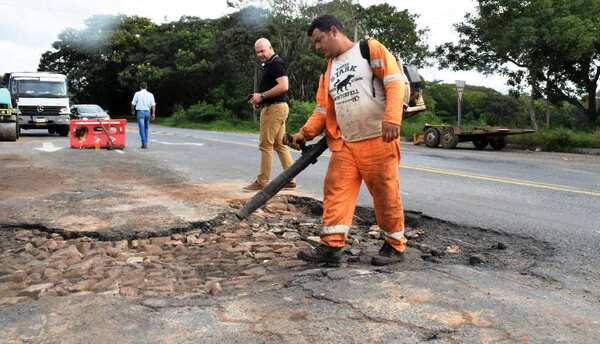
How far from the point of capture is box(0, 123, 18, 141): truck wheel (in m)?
17.2

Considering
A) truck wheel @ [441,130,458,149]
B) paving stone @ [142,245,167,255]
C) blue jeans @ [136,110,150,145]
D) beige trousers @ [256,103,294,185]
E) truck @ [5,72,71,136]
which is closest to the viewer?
paving stone @ [142,245,167,255]

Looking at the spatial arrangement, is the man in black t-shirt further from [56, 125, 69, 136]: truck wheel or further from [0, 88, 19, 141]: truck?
[56, 125, 69, 136]: truck wheel

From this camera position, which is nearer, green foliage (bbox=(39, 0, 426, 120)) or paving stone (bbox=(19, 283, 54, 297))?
paving stone (bbox=(19, 283, 54, 297))

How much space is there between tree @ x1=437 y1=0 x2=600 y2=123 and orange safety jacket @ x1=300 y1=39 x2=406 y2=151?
1587cm

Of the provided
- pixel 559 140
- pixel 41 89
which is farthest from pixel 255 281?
pixel 41 89

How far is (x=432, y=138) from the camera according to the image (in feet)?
62.7

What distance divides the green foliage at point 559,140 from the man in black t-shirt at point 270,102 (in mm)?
13268

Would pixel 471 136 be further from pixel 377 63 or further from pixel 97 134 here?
pixel 377 63

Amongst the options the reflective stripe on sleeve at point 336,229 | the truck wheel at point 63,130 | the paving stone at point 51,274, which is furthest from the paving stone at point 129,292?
the truck wheel at point 63,130

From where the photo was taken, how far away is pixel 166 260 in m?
4.34

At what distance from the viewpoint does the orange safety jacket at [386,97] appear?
3.80 m

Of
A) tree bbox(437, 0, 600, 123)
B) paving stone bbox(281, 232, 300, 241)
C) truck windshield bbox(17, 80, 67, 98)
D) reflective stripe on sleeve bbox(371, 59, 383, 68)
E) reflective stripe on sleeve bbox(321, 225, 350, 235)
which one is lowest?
paving stone bbox(281, 232, 300, 241)

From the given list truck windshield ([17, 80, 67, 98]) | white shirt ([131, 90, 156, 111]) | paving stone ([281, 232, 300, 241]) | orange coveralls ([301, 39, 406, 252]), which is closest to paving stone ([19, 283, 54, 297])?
orange coveralls ([301, 39, 406, 252])

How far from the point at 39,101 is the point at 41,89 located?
72 centimetres
